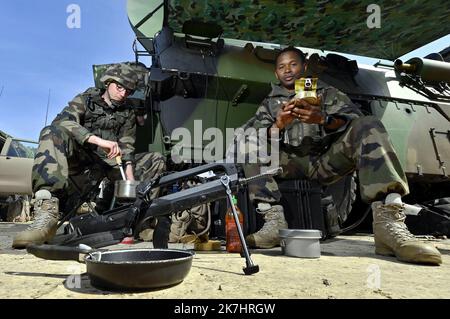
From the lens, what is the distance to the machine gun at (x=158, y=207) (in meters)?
1.65

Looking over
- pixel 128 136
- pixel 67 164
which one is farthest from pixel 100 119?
pixel 67 164

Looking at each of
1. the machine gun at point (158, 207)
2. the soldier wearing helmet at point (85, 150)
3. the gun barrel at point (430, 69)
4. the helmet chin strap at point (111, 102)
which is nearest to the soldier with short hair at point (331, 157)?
the gun barrel at point (430, 69)

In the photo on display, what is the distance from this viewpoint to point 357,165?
226 cm

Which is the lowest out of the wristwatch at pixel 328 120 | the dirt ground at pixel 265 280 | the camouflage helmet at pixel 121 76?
the dirt ground at pixel 265 280

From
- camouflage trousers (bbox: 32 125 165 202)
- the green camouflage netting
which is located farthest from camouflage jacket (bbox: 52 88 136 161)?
the green camouflage netting

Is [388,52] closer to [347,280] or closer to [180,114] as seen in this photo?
[180,114]

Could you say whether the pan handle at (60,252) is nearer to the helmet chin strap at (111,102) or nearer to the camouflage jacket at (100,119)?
the camouflage jacket at (100,119)

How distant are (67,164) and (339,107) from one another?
2174 mm

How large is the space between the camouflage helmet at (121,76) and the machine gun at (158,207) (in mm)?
1553

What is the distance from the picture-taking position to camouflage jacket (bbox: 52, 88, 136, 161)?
2.80 metres

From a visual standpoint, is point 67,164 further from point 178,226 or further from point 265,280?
point 265,280
